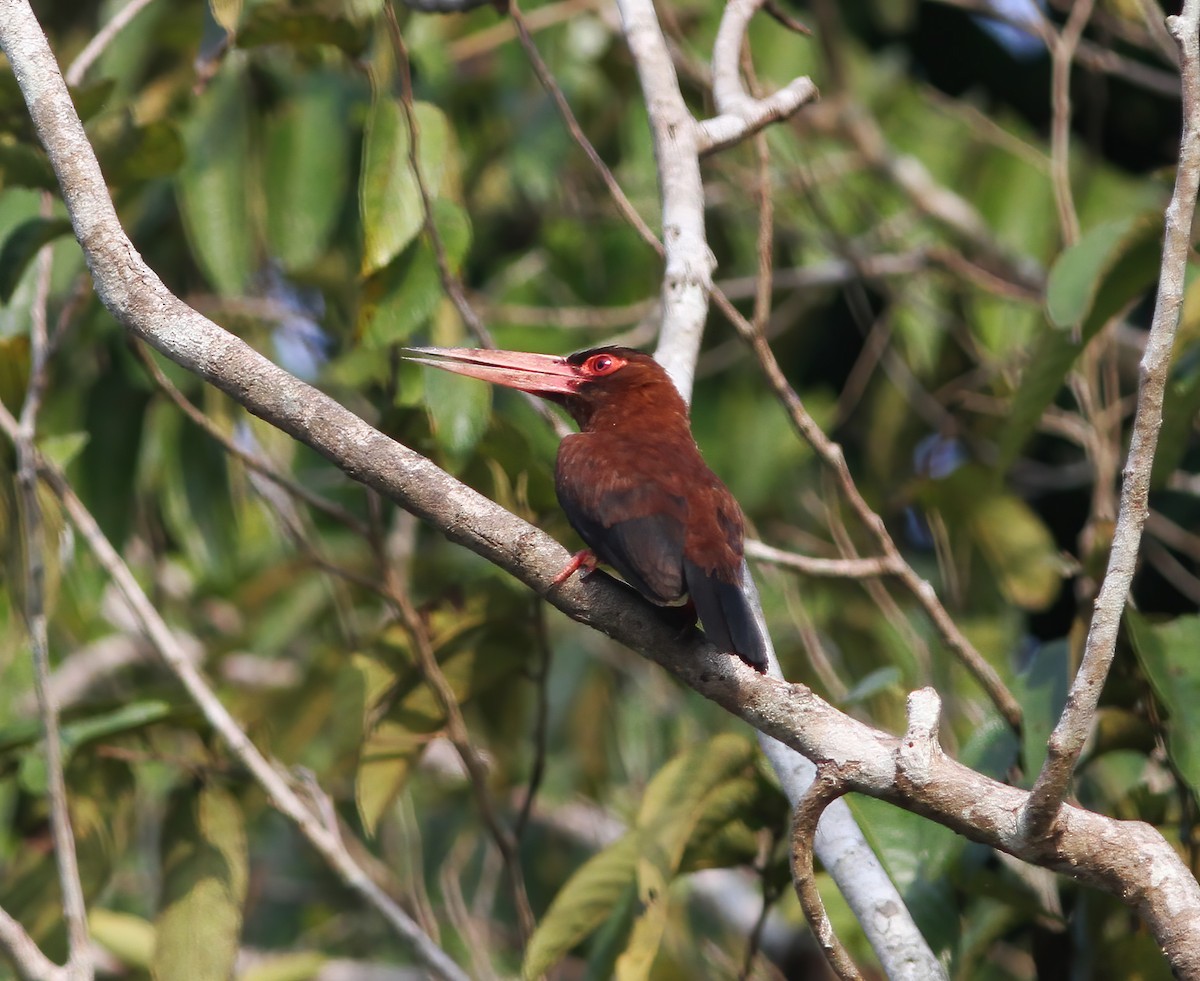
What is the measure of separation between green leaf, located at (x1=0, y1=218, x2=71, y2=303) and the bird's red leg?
65.5 inches

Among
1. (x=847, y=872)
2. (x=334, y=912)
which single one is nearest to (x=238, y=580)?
(x=334, y=912)

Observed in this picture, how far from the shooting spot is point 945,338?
6.53 meters

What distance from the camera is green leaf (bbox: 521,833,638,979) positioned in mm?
3277

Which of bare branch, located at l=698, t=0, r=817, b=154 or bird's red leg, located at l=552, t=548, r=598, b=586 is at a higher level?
bare branch, located at l=698, t=0, r=817, b=154

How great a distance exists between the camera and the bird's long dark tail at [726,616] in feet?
8.02

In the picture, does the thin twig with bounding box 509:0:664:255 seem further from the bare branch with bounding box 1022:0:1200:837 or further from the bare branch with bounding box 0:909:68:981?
the bare branch with bounding box 0:909:68:981

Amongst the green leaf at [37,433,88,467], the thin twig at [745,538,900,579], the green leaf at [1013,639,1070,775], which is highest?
the thin twig at [745,538,900,579]

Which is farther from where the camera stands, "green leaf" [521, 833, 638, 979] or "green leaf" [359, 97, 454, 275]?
"green leaf" [359, 97, 454, 275]

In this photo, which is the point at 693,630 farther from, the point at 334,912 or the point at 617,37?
the point at 334,912

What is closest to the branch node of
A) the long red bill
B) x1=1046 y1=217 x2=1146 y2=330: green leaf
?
x1=1046 y1=217 x2=1146 y2=330: green leaf

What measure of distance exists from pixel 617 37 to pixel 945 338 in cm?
195

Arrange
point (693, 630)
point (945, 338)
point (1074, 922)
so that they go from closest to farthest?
point (693, 630) < point (1074, 922) < point (945, 338)

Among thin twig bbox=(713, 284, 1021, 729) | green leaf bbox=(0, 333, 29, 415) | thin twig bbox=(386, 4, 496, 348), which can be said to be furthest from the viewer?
green leaf bbox=(0, 333, 29, 415)

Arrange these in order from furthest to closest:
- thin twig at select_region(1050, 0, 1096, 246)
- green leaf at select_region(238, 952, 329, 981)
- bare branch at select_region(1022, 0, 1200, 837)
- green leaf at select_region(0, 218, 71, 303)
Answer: green leaf at select_region(238, 952, 329, 981) < thin twig at select_region(1050, 0, 1096, 246) < green leaf at select_region(0, 218, 71, 303) < bare branch at select_region(1022, 0, 1200, 837)
